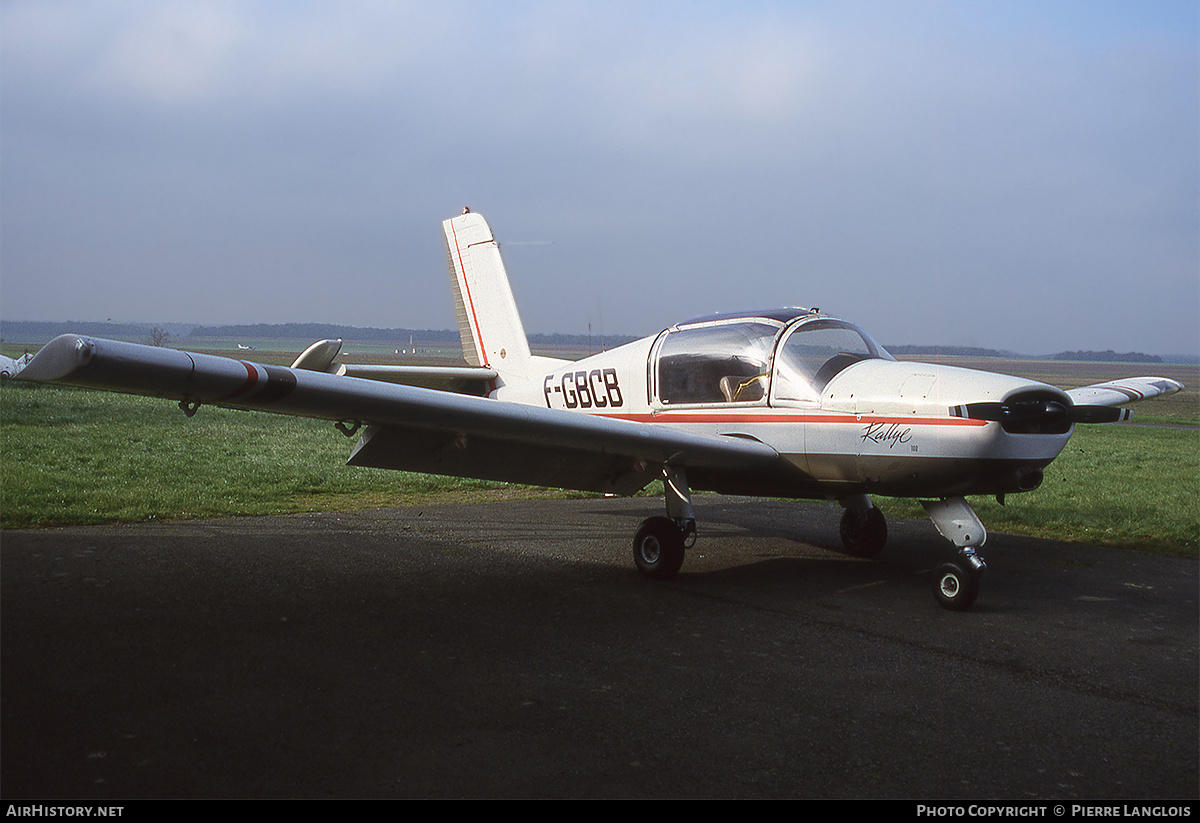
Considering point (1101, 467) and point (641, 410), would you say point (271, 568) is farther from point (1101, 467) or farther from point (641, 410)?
point (1101, 467)

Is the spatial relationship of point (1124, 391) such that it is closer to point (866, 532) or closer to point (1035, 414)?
point (866, 532)

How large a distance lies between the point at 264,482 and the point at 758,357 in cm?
727

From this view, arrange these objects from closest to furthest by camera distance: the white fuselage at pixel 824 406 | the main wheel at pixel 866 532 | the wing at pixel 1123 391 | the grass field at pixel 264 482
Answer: the white fuselage at pixel 824 406 < the main wheel at pixel 866 532 < the wing at pixel 1123 391 < the grass field at pixel 264 482

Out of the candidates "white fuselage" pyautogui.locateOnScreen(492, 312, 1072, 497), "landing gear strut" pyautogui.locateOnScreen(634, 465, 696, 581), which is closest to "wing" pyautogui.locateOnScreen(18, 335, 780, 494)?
"landing gear strut" pyautogui.locateOnScreen(634, 465, 696, 581)

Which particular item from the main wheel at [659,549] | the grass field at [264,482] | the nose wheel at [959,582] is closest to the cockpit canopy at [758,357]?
the main wheel at [659,549]

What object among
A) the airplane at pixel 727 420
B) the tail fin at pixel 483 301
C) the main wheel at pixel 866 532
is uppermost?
the tail fin at pixel 483 301

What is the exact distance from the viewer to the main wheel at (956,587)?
5820 millimetres

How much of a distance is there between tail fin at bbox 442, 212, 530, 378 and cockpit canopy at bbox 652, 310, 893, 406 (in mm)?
3289

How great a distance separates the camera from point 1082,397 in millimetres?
8430

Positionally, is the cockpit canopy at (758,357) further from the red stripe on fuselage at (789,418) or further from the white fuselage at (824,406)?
the red stripe on fuselage at (789,418)

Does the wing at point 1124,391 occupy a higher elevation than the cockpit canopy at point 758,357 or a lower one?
lower

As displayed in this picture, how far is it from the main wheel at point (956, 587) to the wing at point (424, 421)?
58.5 inches
